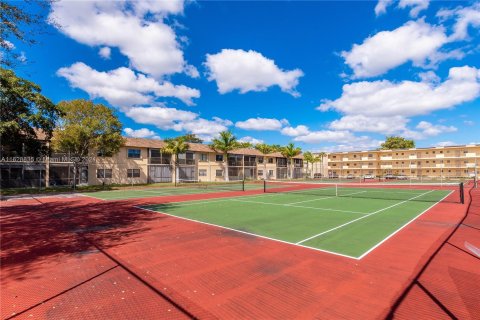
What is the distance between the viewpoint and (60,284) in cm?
712

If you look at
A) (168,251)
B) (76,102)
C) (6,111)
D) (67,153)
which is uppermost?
(76,102)

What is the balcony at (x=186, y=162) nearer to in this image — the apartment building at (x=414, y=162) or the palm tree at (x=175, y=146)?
the palm tree at (x=175, y=146)

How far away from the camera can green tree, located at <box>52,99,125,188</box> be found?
3522 centimetres

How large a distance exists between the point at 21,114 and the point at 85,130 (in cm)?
668

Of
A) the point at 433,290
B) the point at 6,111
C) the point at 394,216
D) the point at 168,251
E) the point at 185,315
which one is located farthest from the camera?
the point at 6,111

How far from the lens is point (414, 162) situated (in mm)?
82250

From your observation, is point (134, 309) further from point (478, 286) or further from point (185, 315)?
point (478, 286)

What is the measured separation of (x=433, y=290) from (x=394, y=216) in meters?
10.9

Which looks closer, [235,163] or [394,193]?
[394,193]

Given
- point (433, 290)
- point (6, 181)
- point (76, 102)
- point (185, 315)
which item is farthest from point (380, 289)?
point (6, 181)

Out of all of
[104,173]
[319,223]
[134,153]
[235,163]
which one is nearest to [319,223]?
[319,223]

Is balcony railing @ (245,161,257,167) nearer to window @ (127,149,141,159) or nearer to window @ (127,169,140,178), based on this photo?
window @ (127,149,141,159)

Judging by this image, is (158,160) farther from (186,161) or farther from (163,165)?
(186,161)

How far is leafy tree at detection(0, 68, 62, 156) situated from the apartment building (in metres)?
79.2
